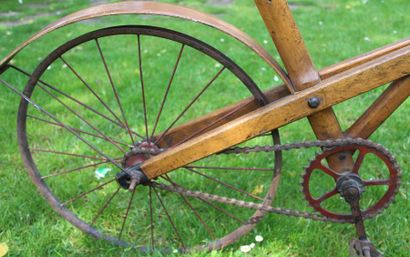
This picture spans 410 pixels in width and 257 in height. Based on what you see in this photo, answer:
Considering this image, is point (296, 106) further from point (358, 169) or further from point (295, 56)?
point (358, 169)

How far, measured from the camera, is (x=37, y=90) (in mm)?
3898

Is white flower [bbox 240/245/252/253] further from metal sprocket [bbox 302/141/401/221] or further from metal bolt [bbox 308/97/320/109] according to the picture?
metal bolt [bbox 308/97/320/109]

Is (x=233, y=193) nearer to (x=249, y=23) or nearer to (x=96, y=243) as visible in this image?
(x=96, y=243)

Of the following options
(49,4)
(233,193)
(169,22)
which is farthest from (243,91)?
(49,4)

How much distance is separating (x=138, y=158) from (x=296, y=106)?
0.70m

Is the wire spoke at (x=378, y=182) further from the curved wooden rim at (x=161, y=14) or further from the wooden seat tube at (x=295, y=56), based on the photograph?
the curved wooden rim at (x=161, y=14)

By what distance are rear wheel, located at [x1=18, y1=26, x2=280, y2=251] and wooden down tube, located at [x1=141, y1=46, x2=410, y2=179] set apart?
0.14m

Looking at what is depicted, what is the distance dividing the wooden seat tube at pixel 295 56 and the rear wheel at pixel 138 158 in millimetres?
176

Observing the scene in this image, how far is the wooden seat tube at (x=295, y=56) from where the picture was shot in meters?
1.75

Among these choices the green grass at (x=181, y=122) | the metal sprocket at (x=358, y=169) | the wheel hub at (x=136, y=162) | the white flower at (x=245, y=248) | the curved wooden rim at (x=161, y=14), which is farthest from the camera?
the green grass at (x=181, y=122)

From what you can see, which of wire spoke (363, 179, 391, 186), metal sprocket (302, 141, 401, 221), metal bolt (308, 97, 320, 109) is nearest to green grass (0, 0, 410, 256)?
metal sprocket (302, 141, 401, 221)

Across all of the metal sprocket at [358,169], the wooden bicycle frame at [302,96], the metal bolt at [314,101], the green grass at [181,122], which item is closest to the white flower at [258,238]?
the green grass at [181,122]

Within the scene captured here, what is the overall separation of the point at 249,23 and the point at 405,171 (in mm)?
3325

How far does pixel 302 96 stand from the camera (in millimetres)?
1776
